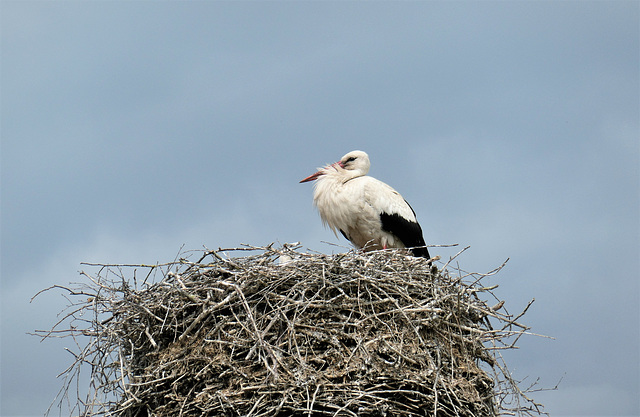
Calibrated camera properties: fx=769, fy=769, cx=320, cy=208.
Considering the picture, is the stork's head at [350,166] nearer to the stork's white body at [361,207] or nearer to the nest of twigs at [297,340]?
the stork's white body at [361,207]

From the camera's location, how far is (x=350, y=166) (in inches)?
302

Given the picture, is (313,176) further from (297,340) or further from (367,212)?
(297,340)

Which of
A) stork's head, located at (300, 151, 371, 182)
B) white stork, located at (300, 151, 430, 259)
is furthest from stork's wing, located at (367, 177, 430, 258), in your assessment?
stork's head, located at (300, 151, 371, 182)

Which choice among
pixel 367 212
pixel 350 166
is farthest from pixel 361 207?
pixel 350 166

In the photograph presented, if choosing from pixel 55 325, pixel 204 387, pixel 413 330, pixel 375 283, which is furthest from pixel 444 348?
pixel 55 325

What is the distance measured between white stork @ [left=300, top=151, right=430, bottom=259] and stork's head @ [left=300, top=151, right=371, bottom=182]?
0.29 feet

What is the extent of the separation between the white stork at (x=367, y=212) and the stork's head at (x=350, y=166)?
9cm

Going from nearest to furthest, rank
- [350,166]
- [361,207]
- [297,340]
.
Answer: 1. [297,340]
2. [361,207]
3. [350,166]

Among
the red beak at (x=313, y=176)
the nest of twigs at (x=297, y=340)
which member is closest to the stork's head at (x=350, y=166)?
the red beak at (x=313, y=176)

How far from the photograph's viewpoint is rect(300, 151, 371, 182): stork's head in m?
7.60

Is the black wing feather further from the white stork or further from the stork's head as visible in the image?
the stork's head

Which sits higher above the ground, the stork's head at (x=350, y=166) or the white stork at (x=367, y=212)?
the stork's head at (x=350, y=166)

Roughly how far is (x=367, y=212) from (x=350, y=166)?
772 mm

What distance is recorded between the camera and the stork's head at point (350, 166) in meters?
7.60
